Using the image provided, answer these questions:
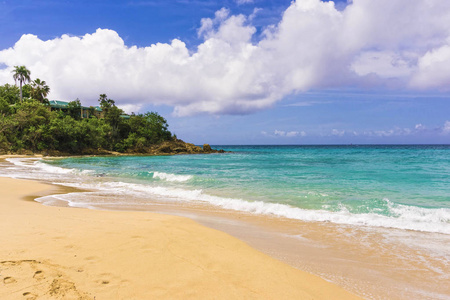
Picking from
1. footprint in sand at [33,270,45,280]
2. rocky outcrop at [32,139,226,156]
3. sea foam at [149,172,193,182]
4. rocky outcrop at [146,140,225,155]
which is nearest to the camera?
footprint in sand at [33,270,45,280]

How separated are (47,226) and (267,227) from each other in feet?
18.5

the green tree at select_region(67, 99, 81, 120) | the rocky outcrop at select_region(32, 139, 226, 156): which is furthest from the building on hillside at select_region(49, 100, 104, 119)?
the rocky outcrop at select_region(32, 139, 226, 156)

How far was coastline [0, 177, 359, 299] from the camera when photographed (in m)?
3.33

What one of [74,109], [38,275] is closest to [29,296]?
[38,275]

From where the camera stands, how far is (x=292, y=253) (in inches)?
208

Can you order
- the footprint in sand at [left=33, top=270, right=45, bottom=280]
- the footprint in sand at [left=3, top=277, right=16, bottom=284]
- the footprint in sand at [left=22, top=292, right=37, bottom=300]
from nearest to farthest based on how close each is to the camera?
the footprint in sand at [left=22, top=292, right=37, bottom=300]
the footprint in sand at [left=3, top=277, right=16, bottom=284]
the footprint in sand at [left=33, top=270, right=45, bottom=280]

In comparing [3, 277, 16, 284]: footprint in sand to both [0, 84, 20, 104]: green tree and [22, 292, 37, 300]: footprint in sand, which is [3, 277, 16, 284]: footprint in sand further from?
[0, 84, 20, 104]: green tree

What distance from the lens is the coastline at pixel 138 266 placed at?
131 inches

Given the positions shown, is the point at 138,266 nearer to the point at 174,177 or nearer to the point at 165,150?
the point at 174,177

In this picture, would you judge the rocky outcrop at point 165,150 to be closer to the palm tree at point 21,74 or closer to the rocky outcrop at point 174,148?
the rocky outcrop at point 174,148

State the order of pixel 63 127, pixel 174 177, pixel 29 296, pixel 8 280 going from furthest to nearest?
1. pixel 63 127
2. pixel 174 177
3. pixel 8 280
4. pixel 29 296

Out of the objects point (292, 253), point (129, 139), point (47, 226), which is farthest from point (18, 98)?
point (292, 253)

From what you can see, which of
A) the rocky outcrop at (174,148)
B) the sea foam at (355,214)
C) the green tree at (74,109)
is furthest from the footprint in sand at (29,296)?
the green tree at (74,109)

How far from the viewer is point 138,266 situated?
158 inches
